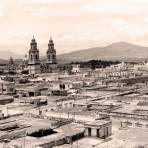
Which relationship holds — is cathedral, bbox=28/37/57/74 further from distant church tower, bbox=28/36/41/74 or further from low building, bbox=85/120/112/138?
low building, bbox=85/120/112/138

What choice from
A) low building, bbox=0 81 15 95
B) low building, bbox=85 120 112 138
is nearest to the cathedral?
low building, bbox=0 81 15 95

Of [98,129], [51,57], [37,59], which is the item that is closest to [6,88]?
[37,59]

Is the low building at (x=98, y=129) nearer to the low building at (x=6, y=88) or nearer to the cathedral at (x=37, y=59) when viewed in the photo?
the low building at (x=6, y=88)

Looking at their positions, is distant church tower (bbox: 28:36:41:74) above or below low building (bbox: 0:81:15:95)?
above

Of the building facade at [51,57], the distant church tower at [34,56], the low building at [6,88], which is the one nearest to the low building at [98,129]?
the low building at [6,88]

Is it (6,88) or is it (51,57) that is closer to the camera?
(6,88)

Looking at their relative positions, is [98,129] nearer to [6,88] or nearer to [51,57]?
[6,88]

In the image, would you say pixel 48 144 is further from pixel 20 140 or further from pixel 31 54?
pixel 31 54

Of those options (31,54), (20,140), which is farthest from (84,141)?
(31,54)
